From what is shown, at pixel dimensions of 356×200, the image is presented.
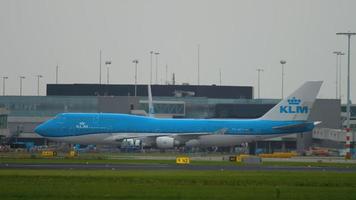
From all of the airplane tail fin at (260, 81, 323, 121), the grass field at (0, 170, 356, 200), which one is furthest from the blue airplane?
the grass field at (0, 170, 356, 200)

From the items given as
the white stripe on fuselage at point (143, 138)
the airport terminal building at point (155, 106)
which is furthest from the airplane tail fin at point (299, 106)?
the airport terminal building at point (155, 106)

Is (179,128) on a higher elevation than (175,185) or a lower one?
higher

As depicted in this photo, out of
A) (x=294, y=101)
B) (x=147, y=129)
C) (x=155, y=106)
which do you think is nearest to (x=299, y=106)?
(x=294, y=101)

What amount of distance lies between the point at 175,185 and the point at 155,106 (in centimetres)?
10918

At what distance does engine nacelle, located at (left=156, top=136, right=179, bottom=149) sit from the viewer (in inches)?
4387

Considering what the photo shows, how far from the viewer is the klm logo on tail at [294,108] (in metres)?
114

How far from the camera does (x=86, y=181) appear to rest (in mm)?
50781

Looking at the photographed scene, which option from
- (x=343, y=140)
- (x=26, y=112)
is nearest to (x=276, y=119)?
(x=343, y=140)

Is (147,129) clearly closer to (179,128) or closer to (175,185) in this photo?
(179,128)

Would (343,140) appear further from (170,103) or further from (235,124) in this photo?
(170,103)

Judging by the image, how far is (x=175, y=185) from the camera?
1937 inches

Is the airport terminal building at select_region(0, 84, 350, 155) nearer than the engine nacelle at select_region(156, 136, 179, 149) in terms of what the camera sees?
No

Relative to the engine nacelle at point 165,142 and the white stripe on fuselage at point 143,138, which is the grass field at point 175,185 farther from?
the white stripe on fuselage at point 143,138

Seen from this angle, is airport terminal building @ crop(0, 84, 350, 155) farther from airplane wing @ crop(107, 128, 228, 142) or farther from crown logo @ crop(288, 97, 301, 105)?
airplane wing @ crop(107, 128, 228, 142)
